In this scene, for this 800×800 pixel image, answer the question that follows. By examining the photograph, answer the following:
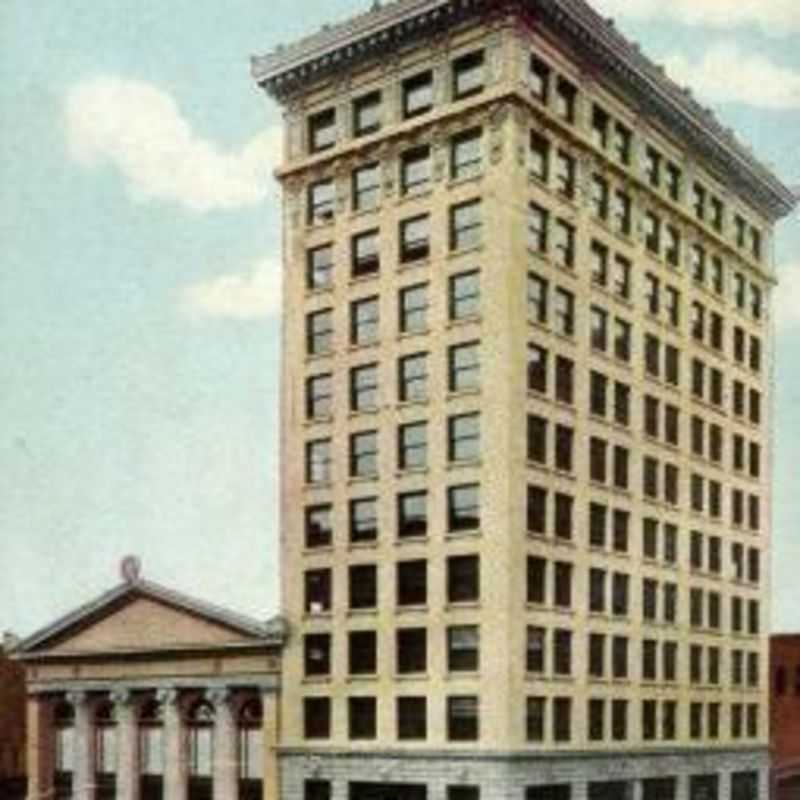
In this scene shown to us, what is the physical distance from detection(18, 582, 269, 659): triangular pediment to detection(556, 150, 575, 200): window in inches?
718

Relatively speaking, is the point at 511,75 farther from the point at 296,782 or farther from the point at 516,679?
the point at 296,782

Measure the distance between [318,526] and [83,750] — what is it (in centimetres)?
1430

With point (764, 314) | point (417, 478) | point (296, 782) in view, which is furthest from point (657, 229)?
point (296, 782)

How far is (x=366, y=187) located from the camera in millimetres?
52969

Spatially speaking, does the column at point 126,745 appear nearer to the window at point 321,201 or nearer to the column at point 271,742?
the column at point 271,742

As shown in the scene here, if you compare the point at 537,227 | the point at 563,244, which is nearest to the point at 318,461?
the point at 537,227

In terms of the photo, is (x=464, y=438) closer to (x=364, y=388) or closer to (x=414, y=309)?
(x=364, y=388)

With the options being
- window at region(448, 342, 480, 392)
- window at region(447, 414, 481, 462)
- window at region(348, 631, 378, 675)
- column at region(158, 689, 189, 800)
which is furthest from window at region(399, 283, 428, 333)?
column at region(158, 689, 189, 800)

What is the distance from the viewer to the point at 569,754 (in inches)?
1946

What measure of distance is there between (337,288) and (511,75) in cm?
962

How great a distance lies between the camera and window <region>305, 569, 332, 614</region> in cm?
5200

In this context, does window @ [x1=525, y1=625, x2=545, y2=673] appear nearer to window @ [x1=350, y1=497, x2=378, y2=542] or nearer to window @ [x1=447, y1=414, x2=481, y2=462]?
window @ [x1=447, y1=414, x2=481, y2=462]

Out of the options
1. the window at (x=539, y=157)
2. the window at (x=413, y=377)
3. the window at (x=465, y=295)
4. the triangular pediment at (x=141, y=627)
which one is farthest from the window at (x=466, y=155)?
the triangular pediment at (x=141, y=627)

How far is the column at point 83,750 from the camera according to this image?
5841cm
